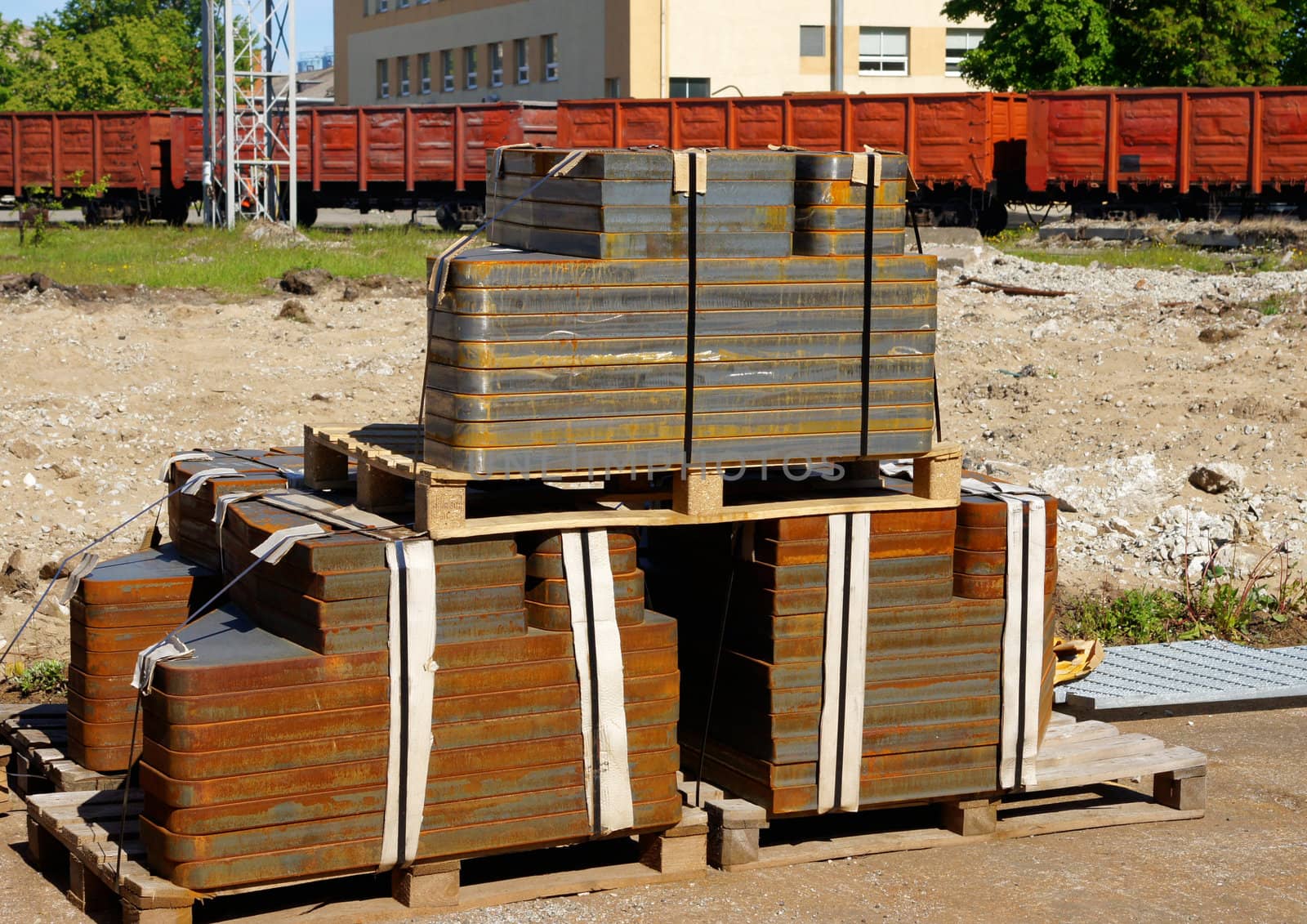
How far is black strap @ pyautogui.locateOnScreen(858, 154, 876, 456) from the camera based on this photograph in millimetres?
5812

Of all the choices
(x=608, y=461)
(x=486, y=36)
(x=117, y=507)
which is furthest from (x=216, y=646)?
(x=486, y=36)

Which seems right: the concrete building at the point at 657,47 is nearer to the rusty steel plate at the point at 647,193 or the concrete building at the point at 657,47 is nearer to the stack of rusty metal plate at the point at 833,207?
the stack of rusty metal plate at the point at 833,207

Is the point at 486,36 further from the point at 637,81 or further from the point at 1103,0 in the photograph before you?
the point at 1103,0

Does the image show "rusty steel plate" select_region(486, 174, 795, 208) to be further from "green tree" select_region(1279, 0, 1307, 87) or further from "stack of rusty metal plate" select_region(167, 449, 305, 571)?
"green tree" select_region(1279, 0, 1307, 87)

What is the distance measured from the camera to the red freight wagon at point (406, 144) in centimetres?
3027

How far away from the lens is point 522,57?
146 ft

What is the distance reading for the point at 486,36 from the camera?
45.5 metres

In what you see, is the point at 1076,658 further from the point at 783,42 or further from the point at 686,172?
the point at 783,42

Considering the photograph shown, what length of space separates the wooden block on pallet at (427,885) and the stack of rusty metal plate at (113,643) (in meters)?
1.26

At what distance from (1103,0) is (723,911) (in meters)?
34.1

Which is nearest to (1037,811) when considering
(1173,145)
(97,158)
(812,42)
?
Result: (1173,145)

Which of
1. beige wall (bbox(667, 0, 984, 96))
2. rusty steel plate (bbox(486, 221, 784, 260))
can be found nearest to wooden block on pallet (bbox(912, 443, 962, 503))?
rusty steel plate (bbox(486, 221, 784, 260))

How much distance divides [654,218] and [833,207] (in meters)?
0.66

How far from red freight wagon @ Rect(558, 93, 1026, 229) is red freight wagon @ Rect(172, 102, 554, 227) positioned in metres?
2.02
